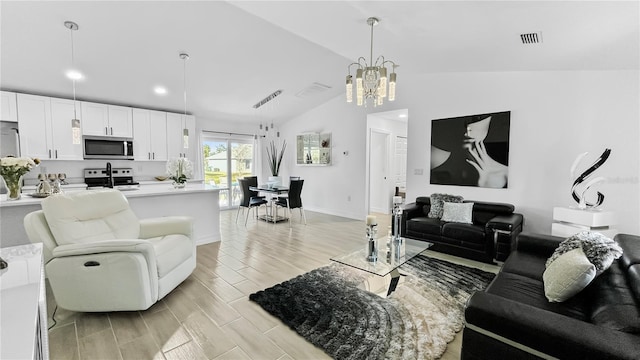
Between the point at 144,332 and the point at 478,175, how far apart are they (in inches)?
179

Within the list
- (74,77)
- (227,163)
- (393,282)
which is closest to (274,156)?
(227,163)

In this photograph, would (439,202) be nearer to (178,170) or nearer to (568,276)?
(568,276)

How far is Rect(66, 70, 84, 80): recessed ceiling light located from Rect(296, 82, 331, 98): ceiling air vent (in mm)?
3519

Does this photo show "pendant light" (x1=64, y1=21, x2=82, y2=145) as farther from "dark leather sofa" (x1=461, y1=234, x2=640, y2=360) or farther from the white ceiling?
"dark leather sofa" (x1=461, y1=234, x2=640, y2=360)

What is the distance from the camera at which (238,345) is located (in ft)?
6.20

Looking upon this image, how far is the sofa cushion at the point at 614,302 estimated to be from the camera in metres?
1.24

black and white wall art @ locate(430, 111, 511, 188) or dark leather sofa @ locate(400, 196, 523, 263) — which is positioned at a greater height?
black and white wall art @ locate(430, 111, 511, 188)

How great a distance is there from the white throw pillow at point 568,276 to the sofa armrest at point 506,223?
1398mm

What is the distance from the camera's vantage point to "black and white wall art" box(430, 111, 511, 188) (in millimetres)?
4000

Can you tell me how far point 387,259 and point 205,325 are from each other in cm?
163

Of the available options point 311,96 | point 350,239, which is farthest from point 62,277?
A: point 311,96

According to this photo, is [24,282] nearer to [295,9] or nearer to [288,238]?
[295,9]

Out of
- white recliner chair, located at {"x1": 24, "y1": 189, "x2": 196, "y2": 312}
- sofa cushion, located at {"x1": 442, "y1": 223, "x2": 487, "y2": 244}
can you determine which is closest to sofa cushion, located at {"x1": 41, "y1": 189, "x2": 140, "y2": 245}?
white recliner chair, located at {"x1": 24, "y1": 189, "x2": 196, "y2": 312}

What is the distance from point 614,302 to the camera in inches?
57.0
